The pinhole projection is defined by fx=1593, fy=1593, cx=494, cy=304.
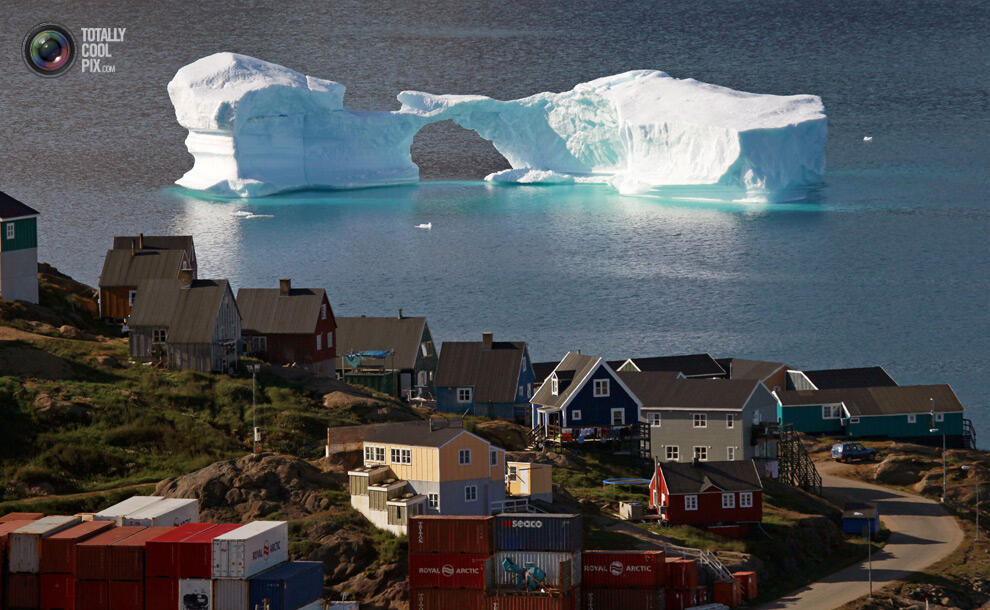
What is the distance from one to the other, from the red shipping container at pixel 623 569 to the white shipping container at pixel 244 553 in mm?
7913

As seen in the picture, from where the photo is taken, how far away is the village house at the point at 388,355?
62656mm

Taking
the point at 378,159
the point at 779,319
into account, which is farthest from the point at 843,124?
the point at 779,319

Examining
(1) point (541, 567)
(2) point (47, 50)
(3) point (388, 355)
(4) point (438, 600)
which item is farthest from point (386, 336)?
(1) point (541, 567)

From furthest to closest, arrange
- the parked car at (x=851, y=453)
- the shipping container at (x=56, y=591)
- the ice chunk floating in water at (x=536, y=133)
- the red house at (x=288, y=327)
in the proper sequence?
the ice chunk floating in water at (x=536, y=133), the parked car at (x=851, y=453), the red house at (x=288, y=327), the shipping container at (x=56, y=591)

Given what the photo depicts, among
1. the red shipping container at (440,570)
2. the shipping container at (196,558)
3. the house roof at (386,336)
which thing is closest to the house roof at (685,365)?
the house roof at (386,336)

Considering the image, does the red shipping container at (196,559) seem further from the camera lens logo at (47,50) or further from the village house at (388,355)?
the camera lens logo at (47,50)

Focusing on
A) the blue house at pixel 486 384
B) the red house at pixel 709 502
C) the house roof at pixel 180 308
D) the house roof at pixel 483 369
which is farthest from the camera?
the house roof at pixel 483 369

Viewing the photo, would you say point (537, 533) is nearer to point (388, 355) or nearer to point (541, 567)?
point (541, 567)

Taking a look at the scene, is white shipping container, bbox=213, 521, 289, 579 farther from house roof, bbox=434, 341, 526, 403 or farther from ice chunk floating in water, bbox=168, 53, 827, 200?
ice chunk floating in water, bbox=168, 53, 827, 200

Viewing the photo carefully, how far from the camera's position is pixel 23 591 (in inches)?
1523

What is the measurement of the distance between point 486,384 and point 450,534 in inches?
840

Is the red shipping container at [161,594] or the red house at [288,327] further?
the red house at [288,327]

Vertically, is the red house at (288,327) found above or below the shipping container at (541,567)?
above

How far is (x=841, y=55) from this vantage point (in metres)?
186
